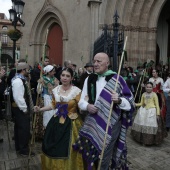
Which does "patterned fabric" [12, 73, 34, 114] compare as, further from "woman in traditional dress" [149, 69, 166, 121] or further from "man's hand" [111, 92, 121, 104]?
"woman in traditional dress" [149, 69, 166, 121]

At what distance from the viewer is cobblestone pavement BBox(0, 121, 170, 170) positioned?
4246 mm

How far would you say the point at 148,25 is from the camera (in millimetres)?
11242

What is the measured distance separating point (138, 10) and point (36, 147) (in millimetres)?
8442

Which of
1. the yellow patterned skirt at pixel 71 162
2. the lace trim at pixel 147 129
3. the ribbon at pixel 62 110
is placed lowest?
the lace trim at pixel 147 129

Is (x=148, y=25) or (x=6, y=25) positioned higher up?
(x=6, y=25)

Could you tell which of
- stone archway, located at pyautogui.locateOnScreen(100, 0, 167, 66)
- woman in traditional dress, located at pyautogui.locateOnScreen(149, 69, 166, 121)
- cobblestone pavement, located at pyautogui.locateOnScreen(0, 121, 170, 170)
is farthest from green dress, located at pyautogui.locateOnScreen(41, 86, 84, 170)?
stone archway, located at pyautogui.locateOnScreen(100, 0, 167, 66)

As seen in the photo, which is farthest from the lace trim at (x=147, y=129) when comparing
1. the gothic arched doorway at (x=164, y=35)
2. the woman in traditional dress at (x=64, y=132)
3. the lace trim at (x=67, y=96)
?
the gothic arched doorway at (x=164, y=35)

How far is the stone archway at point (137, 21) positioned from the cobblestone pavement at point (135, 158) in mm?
6108

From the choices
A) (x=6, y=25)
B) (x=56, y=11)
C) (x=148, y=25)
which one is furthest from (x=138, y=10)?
(x=6, y=25)

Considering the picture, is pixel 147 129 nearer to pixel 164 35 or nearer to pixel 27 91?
pixel 27 91

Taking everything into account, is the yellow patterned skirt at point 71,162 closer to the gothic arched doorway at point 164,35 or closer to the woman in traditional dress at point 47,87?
the woman in traditional dress at point 47,87

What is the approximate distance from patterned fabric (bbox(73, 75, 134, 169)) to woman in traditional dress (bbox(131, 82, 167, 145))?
8.44 ft

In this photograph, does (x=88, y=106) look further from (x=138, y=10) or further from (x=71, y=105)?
(x=138, y=10)

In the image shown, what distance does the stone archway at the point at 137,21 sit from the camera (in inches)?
431
